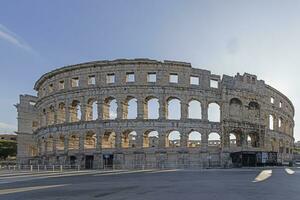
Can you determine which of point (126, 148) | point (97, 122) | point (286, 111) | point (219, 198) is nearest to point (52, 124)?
point (97, 122)

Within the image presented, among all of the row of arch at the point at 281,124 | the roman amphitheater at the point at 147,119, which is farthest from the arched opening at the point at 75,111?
the row of arch at the point at 281,124

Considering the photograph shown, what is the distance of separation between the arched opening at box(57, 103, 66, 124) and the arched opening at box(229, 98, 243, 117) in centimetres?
2535

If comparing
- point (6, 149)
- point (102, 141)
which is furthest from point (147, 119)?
point (6, 149)

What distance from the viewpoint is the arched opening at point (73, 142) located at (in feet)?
189

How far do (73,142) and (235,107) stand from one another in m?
24.9

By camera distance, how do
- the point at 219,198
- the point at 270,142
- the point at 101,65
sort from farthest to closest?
the point at 270,142
the point at 101,65
the point at 219,198

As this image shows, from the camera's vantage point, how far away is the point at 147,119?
53.1m

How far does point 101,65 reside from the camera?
184 feet

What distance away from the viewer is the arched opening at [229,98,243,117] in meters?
57.7

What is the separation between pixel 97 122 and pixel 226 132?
1824 cm

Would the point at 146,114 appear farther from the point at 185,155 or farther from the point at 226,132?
the point at 226,132

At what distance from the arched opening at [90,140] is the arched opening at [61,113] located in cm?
615

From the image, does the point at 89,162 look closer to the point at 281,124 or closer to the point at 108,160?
the point at 108,160

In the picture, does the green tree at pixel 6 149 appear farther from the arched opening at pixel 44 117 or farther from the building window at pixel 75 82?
the building window at pixel 75 82
